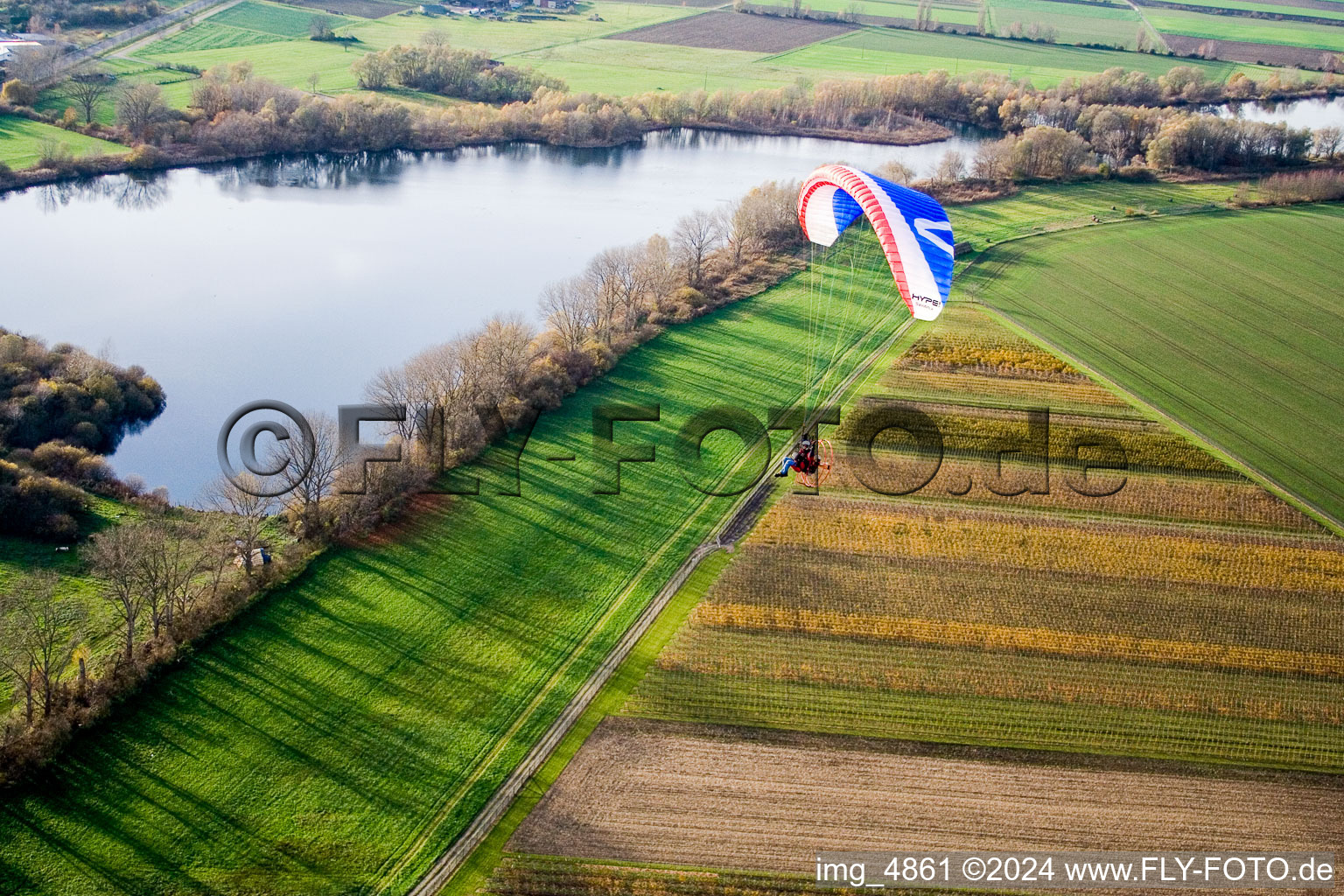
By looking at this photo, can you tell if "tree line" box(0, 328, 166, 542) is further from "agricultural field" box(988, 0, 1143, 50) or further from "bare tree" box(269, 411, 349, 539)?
"agricultural field" box(988, 0, 1143, 50)

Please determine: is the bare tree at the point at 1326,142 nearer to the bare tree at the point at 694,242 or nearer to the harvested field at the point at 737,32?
the harvested field at the point at 737,32

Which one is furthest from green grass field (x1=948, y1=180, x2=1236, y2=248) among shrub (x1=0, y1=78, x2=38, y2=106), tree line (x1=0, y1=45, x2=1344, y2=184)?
shrub (x1=0, y1=78, x2=38, y2=106)

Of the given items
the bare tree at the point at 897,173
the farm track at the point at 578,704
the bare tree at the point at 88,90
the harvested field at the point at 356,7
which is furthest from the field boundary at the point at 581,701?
the harvested field at the point at 356,7

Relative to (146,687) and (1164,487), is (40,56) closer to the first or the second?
(146,687)

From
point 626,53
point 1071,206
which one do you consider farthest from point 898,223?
point 626,53

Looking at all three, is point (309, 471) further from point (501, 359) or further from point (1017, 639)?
point (1017, 639)

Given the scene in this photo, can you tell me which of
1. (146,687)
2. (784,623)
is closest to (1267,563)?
(784,623)
